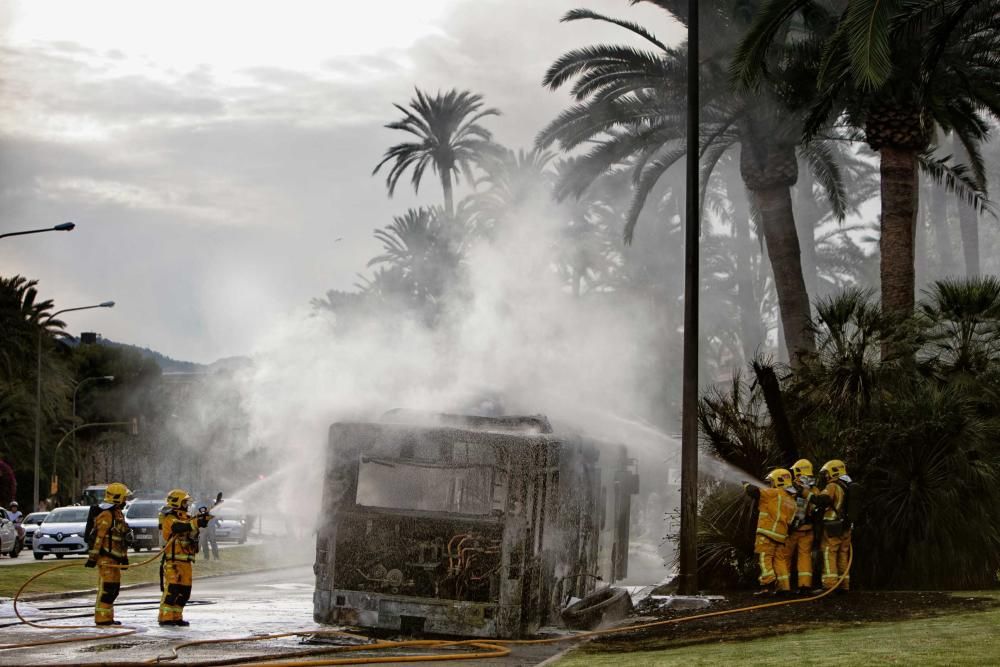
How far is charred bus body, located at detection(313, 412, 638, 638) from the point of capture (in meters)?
12.5

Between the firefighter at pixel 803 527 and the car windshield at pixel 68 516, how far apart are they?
23.4m

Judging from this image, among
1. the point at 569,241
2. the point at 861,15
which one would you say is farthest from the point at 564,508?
the point at 569,241

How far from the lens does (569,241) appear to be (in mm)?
46375

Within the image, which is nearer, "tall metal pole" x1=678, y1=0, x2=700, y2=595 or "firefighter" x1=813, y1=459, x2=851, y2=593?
"firefighter" x1=813, y1=459, x2=851, y2=593

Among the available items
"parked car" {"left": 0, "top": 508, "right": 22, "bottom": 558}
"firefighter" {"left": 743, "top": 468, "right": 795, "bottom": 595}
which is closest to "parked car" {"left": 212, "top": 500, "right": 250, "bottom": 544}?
"parked car" {"left": 0, "top": 508, "right": 22, "bottom": 558}

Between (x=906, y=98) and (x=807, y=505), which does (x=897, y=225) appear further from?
(x=807, y=505)

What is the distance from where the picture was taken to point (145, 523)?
1423 inches

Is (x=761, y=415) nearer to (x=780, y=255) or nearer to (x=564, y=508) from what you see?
(x=564, y=508)

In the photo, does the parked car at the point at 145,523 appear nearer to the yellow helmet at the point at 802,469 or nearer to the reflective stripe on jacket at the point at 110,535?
the reflective stripe on jacket at the point at 110,535

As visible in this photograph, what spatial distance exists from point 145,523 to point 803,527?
2497 centimetres

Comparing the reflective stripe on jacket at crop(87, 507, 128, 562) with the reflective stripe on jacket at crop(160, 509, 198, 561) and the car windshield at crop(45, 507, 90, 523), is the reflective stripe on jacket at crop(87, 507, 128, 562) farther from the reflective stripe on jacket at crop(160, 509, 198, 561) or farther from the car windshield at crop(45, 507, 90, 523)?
the car windshield at crop(45, 507, 90, 523)

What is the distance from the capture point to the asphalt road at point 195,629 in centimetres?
1152

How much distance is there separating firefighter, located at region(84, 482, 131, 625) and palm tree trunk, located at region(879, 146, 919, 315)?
523 inches

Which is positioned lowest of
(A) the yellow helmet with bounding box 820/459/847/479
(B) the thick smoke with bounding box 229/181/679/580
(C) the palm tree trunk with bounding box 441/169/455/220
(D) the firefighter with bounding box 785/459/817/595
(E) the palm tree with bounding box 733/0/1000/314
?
(D) the firefighter with bounding box 785/459/817/595
